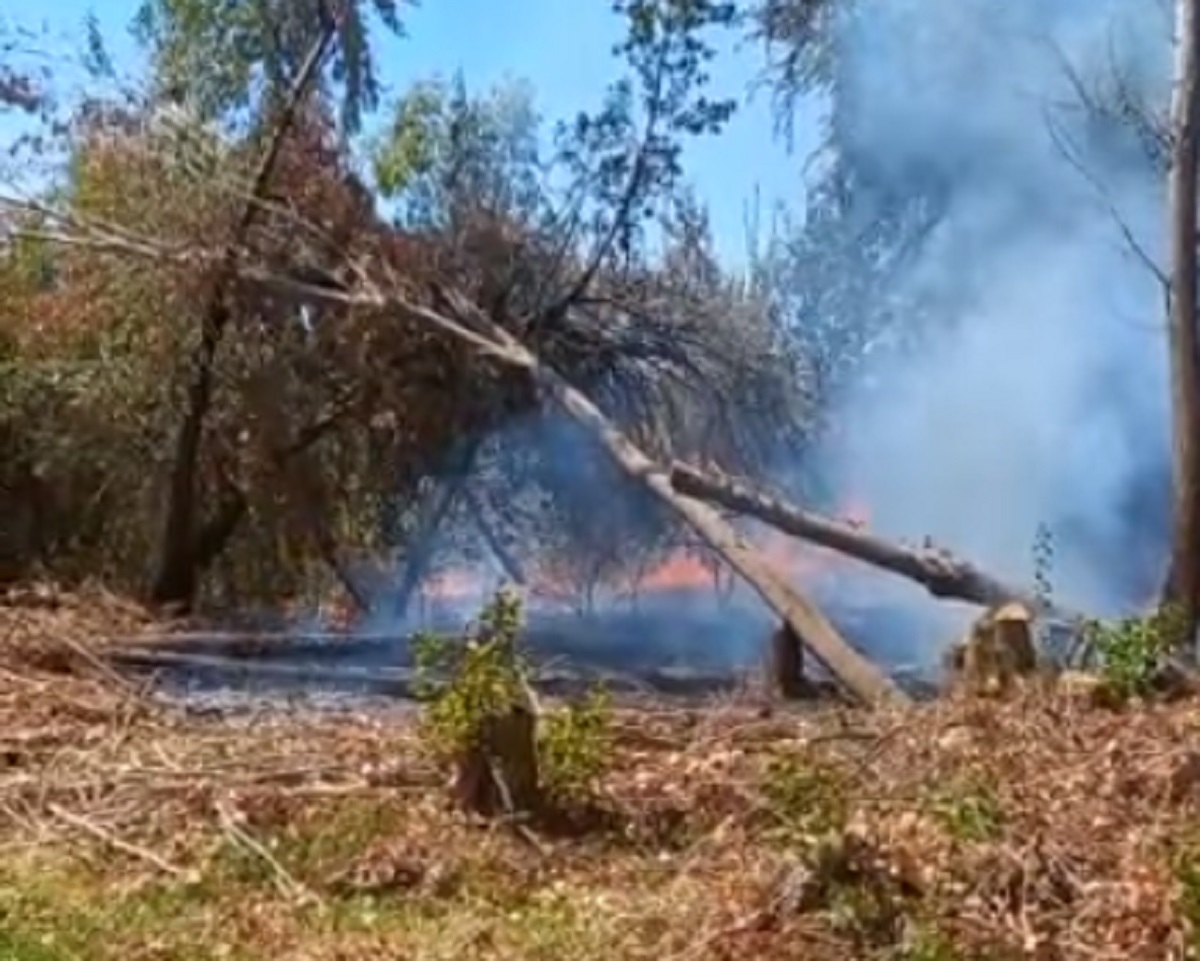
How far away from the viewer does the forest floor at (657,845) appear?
466 centimetres

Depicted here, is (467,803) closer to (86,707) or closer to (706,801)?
(706,801)

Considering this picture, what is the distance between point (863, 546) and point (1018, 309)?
4.68 m

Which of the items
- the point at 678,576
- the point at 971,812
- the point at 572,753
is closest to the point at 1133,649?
the point at 572,753

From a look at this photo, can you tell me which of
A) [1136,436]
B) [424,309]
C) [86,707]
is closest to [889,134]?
[1136,436]

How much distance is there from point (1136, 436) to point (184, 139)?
20.2 feet

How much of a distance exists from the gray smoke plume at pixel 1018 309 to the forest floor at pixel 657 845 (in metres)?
5.76

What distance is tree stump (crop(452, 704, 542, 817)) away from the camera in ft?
19.8

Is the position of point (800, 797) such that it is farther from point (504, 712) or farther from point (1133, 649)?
point (1133, 649)

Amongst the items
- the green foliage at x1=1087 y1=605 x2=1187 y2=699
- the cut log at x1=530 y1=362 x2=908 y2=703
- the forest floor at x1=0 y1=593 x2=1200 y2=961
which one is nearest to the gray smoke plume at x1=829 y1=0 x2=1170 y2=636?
the cut log at x1=530 y1=362 x2=908 y2=703

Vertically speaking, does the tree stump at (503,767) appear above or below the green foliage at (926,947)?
above

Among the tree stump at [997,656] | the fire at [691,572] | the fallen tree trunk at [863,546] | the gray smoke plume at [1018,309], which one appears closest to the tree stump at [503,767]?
the tree stump at [997,656]

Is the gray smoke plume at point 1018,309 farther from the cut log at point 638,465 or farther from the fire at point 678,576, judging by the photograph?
the cut log at point 638,465

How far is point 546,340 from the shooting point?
13.5 metres

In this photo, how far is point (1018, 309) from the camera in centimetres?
1359
